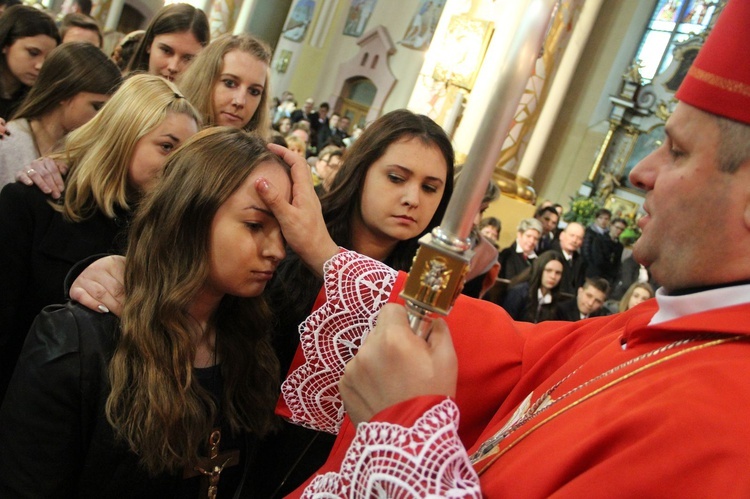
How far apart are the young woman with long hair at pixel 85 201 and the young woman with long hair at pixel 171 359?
52 centimetres

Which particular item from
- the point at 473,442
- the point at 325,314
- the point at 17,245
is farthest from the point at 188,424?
the point at 17,245

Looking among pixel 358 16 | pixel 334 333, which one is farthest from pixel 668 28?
pixel 334 333

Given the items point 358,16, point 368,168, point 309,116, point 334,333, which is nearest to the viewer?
point 334,333

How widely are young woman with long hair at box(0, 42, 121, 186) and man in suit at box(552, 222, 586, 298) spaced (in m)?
5.72

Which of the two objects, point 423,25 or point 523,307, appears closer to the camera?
point 523,307

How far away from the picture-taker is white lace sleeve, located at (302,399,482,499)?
95cm

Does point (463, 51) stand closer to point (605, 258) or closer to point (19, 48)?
point (605, 258)

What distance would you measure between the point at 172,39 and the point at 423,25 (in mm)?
15619

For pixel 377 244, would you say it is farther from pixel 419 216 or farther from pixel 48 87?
pixel 48 87

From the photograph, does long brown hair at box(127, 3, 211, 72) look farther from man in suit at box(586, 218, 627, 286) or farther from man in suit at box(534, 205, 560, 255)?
man in suit at box(586, 218, 627, 286)

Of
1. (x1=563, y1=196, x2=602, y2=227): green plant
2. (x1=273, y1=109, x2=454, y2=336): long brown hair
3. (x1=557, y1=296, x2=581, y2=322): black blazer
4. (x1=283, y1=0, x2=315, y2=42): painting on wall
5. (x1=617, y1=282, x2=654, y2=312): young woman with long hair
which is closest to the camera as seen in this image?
(x1=273, y1=109, x2=454, y2=336): long brown hair

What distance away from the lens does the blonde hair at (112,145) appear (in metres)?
2.27

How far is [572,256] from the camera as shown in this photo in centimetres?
807

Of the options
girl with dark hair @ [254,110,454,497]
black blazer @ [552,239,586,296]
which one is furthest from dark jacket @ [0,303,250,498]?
black blazer @ [552,239,586,296]
